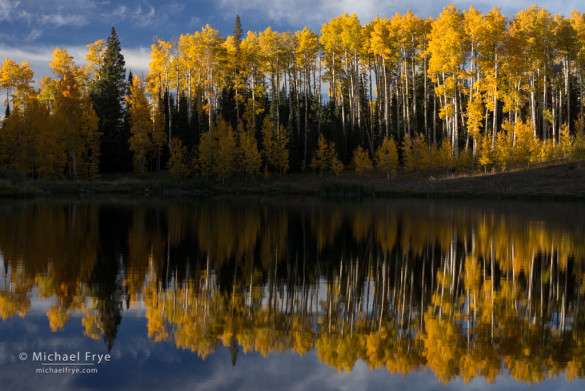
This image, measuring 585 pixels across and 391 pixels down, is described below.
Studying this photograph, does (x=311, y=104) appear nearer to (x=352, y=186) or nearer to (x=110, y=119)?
(x=352, y=186)

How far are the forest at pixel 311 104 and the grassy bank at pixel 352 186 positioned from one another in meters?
1.46

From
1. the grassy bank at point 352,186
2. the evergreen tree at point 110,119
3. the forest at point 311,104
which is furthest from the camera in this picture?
the evergreen tree at point 110,119

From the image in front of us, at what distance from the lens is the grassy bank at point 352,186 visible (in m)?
41.5

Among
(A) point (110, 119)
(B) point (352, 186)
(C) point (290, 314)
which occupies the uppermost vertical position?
(A) point (110, 119)

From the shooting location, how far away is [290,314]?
8.99 meters

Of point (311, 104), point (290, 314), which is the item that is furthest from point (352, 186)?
point (290, 314)

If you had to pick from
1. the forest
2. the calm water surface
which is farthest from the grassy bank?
the calm water surface

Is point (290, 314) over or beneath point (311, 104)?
beneath

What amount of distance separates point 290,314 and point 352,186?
37.9 meters

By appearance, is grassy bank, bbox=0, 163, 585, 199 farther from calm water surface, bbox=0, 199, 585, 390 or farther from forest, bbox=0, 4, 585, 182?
calm water surface, bbox=0, 199, 585, 390

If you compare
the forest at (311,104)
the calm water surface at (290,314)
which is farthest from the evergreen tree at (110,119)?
the calm water surface at (290,314)

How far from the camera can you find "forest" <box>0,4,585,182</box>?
46062 mm

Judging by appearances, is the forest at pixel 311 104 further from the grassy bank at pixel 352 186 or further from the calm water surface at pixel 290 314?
the calm water surface at pixel 290 314

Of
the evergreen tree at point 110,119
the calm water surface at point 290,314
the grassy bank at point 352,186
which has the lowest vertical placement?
the calm water surface at point 290,314
